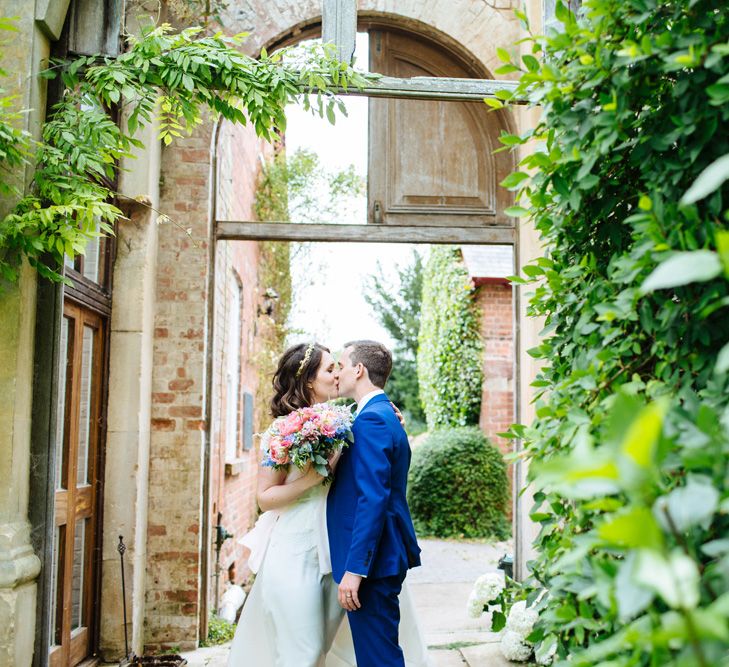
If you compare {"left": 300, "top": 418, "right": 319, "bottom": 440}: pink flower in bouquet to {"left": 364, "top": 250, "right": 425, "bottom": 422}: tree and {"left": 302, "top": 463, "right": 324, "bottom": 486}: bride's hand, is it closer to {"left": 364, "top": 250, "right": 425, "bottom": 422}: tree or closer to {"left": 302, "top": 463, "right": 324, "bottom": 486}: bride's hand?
{"left": 302, "top": 463, "right": 324, "bottom": 486}: bride's hand

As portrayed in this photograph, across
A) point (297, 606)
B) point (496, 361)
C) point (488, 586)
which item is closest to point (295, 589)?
point (297, 606)

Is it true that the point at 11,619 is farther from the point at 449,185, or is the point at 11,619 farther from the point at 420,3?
the point at 420,3

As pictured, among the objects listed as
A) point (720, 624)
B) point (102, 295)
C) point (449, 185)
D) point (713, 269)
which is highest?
point (449, 185)

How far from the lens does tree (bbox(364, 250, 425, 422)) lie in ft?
81.5

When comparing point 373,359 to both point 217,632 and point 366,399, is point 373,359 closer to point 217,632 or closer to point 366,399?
point 366,399

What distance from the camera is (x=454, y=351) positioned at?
1316cm

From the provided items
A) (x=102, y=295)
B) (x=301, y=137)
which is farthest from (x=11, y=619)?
(x=301, y=137)

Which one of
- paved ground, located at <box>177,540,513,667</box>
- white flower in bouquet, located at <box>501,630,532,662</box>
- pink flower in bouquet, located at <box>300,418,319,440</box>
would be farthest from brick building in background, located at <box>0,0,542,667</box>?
white flower in bouquet, located at <box>501,630,532,662</box>

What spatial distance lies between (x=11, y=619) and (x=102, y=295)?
101 inches

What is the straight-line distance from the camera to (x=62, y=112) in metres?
3.38

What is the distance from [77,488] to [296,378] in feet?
5.47

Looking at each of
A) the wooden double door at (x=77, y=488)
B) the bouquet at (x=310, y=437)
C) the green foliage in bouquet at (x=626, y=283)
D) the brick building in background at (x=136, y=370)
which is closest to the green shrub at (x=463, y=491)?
the brick building in background at (x=136, y=370)

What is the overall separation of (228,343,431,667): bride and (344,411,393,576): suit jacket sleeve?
31 cm

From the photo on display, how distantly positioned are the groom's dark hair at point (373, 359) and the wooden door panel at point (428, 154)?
2574mm
